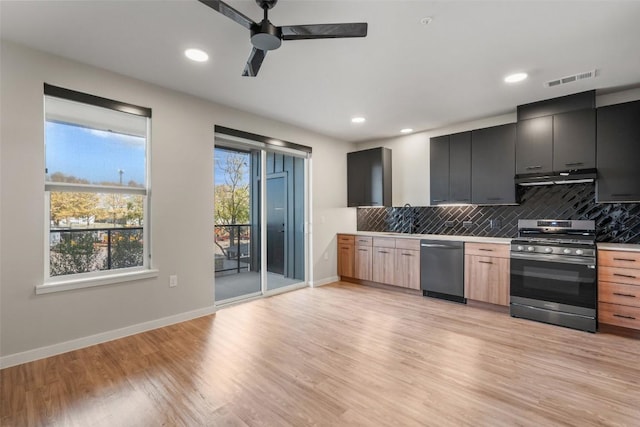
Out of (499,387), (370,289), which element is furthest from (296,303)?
(499,387)

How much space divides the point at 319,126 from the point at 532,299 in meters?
3.62

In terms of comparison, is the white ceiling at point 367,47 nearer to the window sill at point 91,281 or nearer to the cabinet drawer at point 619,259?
the cabinet drawer at point 619,259

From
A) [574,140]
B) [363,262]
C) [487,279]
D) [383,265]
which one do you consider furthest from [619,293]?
[363,262]

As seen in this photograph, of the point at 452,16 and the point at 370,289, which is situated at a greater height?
the point at 452,16

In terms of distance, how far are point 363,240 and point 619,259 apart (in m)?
3.08

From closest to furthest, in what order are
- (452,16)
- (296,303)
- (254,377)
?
(452,16) < (254,377) < (296,303)

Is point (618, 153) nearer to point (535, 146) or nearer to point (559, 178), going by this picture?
point (559, 178)

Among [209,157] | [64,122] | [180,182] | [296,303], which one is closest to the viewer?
[64,122]

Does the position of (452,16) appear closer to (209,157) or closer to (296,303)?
(209,157)

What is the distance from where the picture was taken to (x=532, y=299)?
3438 mm

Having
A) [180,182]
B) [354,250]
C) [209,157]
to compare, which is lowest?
[354,250]

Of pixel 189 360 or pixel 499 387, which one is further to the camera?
pixel 189 360

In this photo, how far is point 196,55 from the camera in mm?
2598

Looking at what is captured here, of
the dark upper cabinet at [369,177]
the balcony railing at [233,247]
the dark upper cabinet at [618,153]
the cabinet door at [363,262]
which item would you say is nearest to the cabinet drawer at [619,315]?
the dark upper cabinet at [618,153]
